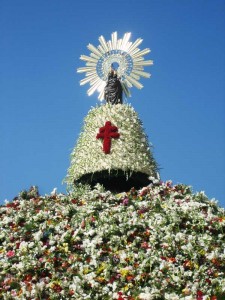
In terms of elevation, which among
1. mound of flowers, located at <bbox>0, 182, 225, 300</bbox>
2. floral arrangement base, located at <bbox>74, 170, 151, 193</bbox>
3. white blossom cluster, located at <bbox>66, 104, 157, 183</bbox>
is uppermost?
white blossom cluster, located at <bbox>66, 104, 157, 183</bbox>

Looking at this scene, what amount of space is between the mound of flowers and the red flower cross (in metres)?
2.35

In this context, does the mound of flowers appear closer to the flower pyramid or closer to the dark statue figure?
the flower pyramid

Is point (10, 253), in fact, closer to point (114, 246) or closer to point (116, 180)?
point (114, 246)

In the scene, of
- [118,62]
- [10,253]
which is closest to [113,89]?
[118,62]

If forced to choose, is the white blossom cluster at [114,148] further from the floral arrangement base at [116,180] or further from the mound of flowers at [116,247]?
the mound of flowers at [116,247]

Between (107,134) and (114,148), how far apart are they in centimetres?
44

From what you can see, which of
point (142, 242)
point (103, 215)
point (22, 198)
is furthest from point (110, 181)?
point (142, 242)

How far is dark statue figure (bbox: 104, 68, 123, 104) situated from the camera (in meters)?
15.4

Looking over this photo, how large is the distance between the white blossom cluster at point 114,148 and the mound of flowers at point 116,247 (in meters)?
1.96

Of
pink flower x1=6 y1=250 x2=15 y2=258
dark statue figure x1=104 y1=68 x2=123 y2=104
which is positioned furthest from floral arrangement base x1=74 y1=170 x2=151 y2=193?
pink flower x1=6 y1=250 x2=15 y2=258

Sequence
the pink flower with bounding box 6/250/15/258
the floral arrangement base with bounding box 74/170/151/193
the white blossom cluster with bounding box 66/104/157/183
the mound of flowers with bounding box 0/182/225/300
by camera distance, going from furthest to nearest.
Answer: the floral arrangement base with bounding box 74/170/151/193 < the white blossom cluster with bounding box 66/104/157/183 < the pink flower with bounding box 6/250/15/258 < the mound of flowers with bounding box 0/182/225/300

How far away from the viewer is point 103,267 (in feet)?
28.7

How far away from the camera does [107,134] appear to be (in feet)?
44.6

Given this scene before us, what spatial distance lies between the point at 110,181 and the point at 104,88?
3.58 metres
